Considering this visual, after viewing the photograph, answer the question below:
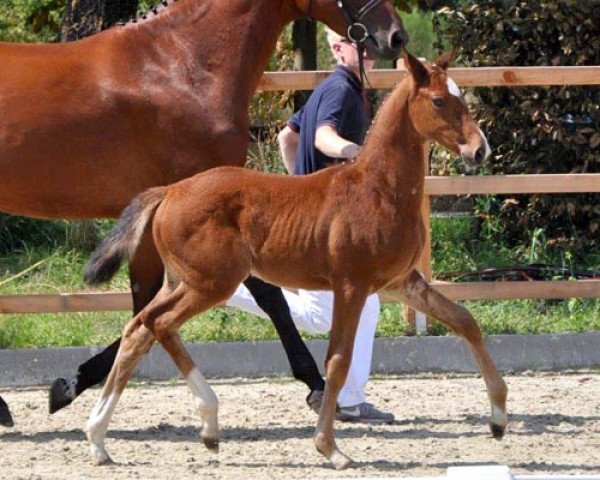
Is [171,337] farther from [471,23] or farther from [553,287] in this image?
[471,23]

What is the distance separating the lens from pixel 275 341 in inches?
317

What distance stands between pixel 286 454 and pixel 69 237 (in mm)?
4601

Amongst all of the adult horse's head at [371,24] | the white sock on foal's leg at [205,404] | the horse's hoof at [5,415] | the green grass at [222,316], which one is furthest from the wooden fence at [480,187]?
the white sock on foal's leg at [205,404]

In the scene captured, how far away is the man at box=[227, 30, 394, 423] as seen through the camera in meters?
6.50

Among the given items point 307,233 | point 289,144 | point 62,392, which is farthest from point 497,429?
point 62,392

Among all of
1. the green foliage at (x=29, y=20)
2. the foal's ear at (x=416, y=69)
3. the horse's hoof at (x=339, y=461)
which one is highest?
the foal's ear at (x=416, y=69)

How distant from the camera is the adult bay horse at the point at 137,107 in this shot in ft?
20.9

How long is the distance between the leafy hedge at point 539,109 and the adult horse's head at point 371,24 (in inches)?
135

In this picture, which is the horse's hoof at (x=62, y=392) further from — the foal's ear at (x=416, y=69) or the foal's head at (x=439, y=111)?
the foal's ear at (x=416, y=69)

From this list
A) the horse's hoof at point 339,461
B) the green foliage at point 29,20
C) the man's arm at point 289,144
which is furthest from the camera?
the green foliage at point 29,20

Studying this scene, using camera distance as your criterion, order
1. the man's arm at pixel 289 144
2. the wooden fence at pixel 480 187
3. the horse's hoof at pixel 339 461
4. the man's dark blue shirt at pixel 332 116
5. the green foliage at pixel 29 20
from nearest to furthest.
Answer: the horse's hoof at pixel 339 461 < the man's dark blue shirt at pixel 332 116 < the man's arm at pixel 289 144 < the wooden fence at pixel 480 187 < the green foliage at pixel 29 20

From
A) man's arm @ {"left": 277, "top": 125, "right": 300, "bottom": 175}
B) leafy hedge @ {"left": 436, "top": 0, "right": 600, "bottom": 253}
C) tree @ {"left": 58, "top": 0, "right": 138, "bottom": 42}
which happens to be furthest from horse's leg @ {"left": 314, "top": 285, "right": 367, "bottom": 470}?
tree @ {"left": 58, "top": 0, "right": 138, "bottom": 42}

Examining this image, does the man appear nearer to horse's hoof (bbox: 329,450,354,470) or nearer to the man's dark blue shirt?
the man's dark blue shirt

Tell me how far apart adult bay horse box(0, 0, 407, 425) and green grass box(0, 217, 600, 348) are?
174cm
